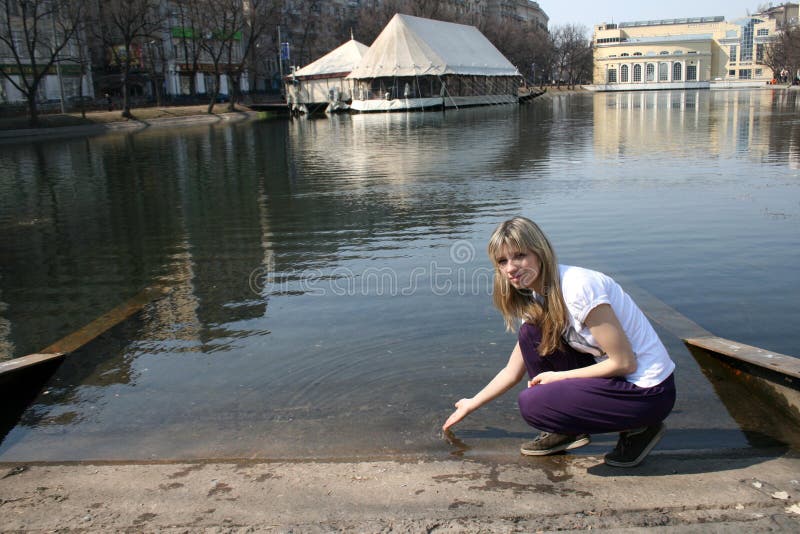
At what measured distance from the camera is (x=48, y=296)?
7.99 m

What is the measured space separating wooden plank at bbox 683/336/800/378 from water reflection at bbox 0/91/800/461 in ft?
0.68

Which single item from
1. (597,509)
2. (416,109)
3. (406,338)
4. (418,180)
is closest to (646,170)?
(418,180)

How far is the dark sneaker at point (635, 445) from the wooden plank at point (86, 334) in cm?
414

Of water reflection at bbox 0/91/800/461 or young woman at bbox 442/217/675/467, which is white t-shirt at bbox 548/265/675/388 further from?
water reflection at bbox 0/91/800/461

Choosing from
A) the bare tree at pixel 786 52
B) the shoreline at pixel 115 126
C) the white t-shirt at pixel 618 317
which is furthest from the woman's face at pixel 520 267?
the bare tree at pixel 786 52

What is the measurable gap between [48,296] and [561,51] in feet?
421

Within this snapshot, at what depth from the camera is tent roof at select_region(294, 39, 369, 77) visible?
205 feet

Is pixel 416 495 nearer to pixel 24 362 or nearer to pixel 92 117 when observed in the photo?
pixel 24 362

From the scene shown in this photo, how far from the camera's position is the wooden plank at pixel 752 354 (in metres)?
4.34

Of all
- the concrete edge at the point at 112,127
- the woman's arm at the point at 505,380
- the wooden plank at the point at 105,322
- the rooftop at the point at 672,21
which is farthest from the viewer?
the rooftop at the point at 672,21

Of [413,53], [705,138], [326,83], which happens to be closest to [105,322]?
[705,138]

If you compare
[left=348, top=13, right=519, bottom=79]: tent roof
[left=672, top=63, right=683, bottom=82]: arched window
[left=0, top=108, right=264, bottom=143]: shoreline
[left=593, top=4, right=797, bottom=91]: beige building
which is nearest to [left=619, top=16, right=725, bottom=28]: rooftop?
[left=593, top=4, right=797, bottom=91]: beige building

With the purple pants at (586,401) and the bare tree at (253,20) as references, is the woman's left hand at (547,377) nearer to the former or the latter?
the purple pants at (586,401)

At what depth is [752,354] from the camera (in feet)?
15.6
